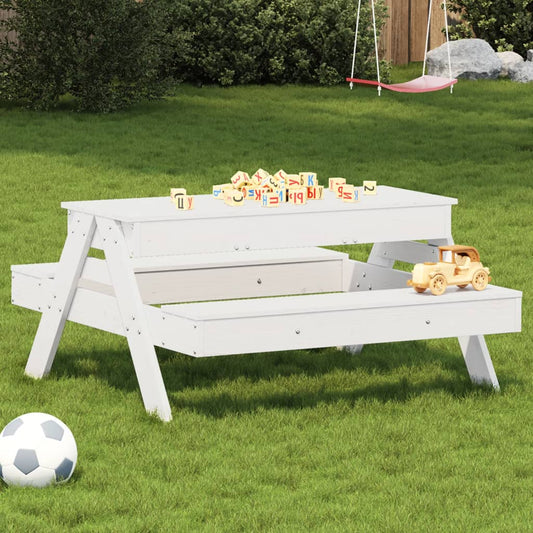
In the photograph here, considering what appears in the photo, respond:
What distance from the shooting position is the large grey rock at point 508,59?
878 inches

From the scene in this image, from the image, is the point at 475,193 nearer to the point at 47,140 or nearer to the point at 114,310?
the point at 47,140

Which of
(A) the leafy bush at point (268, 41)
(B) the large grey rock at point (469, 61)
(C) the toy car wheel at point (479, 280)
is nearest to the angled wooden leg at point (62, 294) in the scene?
(C) the toy car wheel at point (479, 280)

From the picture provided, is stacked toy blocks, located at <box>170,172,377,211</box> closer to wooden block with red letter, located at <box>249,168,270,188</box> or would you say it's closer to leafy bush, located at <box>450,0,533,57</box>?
wooden block with red letter, located at <box>249,168,270,188</box>

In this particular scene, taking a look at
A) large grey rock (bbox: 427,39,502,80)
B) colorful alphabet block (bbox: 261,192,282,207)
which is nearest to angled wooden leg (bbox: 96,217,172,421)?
colorful alphabet block (bbox: 261,192,282,207)

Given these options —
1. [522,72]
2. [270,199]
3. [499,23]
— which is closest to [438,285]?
[270,199]

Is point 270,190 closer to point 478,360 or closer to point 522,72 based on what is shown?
point 478,360

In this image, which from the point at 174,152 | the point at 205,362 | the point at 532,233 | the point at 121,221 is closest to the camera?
the point at 121,221

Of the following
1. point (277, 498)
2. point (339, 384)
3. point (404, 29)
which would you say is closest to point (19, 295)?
point (339, 384)

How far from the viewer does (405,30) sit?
77.0ft

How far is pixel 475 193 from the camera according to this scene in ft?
43.9

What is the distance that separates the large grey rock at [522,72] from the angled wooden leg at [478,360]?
16.0m

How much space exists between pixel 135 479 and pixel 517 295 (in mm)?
2132

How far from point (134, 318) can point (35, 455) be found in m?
1.02

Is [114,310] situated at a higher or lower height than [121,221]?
lower
